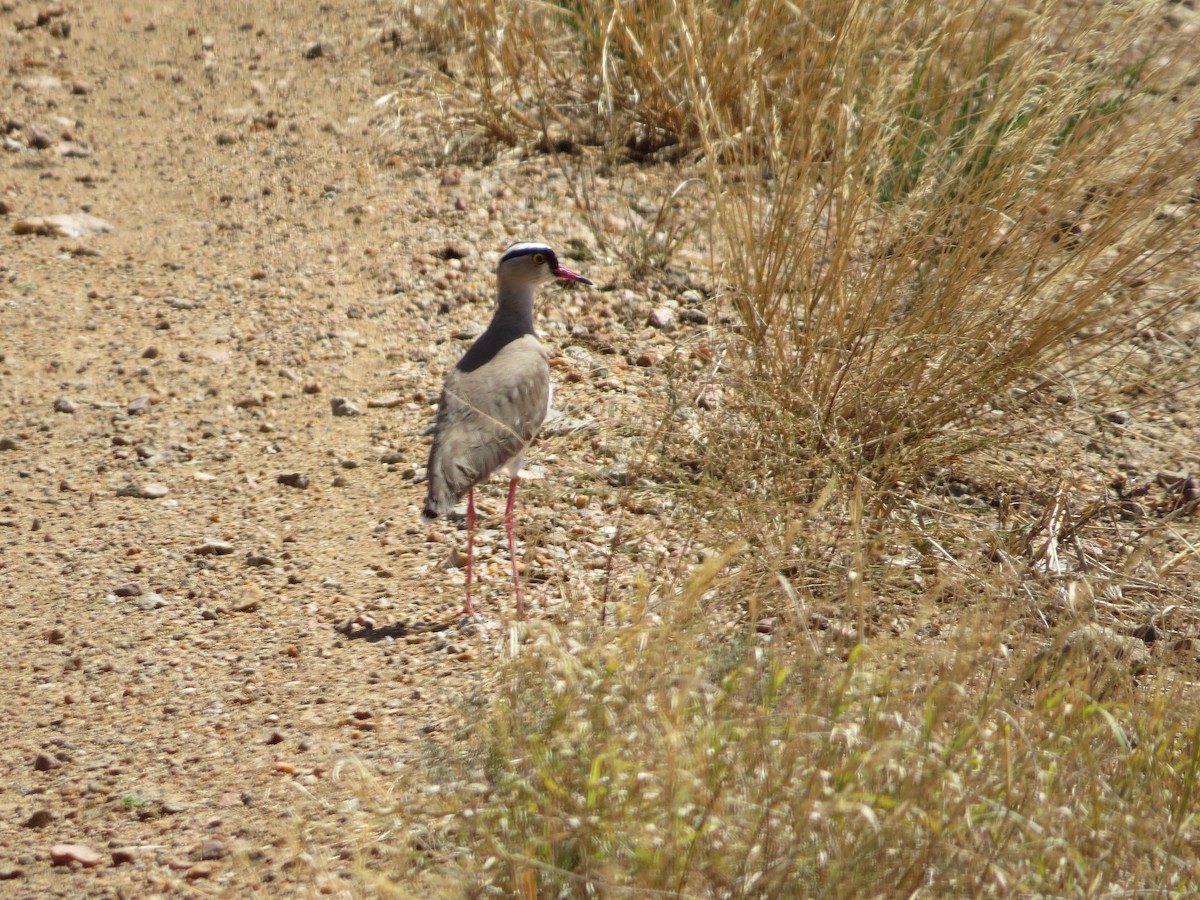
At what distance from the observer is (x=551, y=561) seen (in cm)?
454

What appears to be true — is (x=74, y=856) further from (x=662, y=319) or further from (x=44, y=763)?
(x=662, y=319)

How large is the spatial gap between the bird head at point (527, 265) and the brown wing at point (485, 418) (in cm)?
27

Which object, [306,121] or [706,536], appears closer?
[706,536]

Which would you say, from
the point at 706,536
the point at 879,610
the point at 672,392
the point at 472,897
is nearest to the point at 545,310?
the point at 672,392

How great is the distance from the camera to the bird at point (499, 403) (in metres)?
4.38

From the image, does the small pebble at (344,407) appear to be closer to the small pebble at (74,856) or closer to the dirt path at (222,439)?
the dirt path at (222,439)

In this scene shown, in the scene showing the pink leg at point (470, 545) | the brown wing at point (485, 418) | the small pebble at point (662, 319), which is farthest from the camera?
the small pebble at point (662, 319)

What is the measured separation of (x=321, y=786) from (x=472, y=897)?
87 cm

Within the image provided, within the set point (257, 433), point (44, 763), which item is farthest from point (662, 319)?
point (44, 763)

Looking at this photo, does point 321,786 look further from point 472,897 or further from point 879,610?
point 879,610

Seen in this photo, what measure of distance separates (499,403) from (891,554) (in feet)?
5.06

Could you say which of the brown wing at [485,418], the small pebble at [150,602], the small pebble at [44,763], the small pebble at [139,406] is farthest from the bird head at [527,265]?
the small pebble at [44,763]

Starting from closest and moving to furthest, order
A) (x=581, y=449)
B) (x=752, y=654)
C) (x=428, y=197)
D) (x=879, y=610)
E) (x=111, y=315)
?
(x=752, y=654)
(x=879, y=610)
(x=581, y=449)
(x=111, y=315)
(x=428, y=197)

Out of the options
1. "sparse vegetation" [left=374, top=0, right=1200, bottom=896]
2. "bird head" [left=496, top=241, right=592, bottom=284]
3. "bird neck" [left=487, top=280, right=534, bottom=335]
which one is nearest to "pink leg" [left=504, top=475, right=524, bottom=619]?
"sparse vegetation" [left=374, top=0, right=1200, bottom=896]
